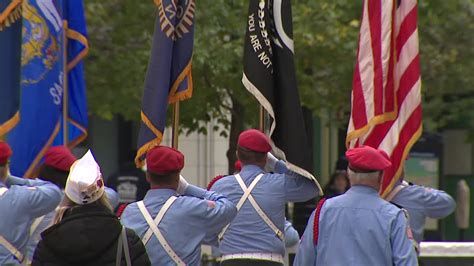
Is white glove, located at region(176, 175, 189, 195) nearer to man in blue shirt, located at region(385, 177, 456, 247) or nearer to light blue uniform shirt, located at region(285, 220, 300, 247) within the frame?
man in blue shirt, located at region(385, 177, 456, 247)

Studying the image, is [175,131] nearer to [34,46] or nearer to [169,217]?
[169,217]

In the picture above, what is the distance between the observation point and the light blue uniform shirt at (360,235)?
798cm

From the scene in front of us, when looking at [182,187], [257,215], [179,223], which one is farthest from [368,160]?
[257,215]

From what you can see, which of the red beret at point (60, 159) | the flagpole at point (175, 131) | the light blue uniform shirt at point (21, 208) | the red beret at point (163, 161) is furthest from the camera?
the flagpole at point (175, 131)

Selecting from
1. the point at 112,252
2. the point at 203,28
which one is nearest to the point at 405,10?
the point at 112,252

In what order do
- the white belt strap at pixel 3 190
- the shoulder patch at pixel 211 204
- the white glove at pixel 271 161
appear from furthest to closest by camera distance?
the white glove at pixel 271 161
the white belt strap at pixel 3 190
the shoulder patch at pixel 211 204

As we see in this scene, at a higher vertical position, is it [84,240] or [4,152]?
[4,152]

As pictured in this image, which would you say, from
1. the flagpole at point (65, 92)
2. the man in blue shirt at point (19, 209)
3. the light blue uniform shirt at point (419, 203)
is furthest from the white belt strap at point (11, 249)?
the light blue uniform shirt at point (419, 203)

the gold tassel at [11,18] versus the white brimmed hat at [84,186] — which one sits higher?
the gold tassel at [11,18]

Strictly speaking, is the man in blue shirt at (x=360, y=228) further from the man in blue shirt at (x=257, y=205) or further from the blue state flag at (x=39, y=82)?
the blue state flag at (x=39, y=82)

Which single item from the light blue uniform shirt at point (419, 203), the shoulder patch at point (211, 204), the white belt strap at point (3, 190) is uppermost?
the white belt strap at point (3, 190)

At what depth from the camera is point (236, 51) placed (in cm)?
1798

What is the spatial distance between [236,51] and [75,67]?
575 cm

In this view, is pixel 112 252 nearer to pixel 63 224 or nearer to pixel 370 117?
pixel 63 224
